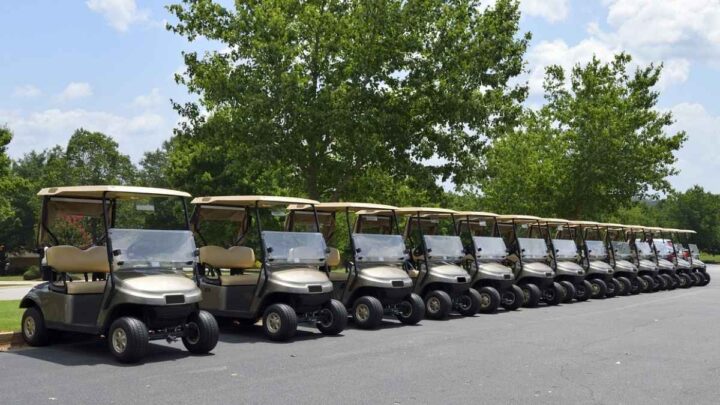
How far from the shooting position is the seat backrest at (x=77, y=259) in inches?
391

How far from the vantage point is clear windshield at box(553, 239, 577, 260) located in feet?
64.3

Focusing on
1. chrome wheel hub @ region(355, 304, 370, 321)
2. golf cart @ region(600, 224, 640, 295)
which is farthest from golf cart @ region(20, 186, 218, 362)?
golf cart @ region(600, 224, 640, 295)

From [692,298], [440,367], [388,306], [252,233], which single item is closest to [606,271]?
[692,298]

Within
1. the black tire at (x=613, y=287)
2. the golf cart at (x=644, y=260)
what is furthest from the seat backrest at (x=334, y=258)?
the golf cart at (x=644, y=260)

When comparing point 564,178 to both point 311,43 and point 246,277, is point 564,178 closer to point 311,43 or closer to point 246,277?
point 311,43

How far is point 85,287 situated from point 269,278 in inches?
107

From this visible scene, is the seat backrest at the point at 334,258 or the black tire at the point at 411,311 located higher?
the seat backrest at the point at 334,258

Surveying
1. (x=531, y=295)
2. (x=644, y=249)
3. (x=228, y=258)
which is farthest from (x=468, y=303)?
(x=644, y=249)

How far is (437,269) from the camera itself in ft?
48.9

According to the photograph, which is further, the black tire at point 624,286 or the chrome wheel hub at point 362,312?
the black tire at point 624,286

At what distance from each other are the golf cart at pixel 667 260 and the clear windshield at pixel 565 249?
6224 millimetres

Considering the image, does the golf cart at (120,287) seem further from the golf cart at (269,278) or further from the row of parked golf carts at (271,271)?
the golf cart at (269,278)

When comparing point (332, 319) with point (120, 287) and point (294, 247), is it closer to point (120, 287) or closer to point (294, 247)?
point (294, 247)

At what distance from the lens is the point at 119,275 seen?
9508mm
